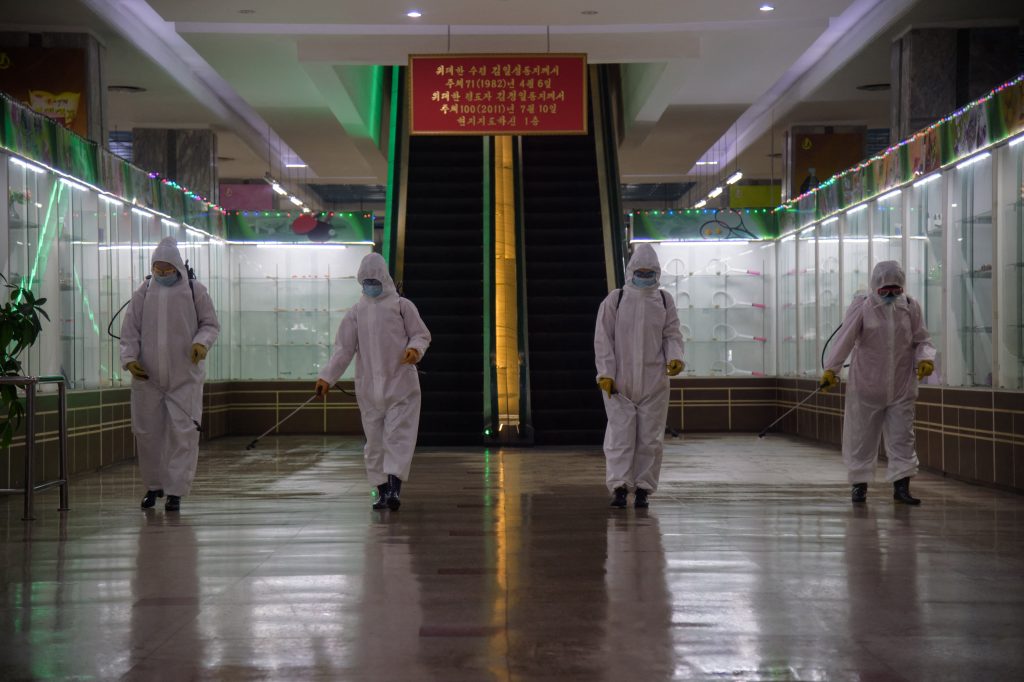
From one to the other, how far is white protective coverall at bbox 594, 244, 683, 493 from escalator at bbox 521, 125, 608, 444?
6561mm

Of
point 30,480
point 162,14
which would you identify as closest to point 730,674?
point 30,480

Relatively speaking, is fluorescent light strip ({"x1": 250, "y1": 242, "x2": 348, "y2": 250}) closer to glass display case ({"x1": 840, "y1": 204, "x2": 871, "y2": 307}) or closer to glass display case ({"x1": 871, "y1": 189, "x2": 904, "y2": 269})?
glass display case ({"x1": 840, "y1": 204, "x2": 871, "y2": 307})

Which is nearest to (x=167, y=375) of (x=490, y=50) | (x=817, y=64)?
(x=490, y=50)

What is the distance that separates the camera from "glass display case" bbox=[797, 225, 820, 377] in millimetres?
17531

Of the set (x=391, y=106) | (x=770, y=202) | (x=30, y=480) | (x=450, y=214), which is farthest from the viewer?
(x=770, y=202)

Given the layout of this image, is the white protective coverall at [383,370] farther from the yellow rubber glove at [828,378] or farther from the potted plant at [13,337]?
the yellow rubber glove at [828,378]

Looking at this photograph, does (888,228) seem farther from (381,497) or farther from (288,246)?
(288,246)

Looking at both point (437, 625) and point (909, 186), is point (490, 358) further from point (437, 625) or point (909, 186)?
point (437, 625)

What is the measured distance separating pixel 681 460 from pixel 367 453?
543 centimetres

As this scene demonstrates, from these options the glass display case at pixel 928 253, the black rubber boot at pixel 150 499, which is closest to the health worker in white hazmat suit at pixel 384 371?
the black rubber boot at pixel 150 499

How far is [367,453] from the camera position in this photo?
9.26 meters

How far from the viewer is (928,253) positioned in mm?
12836

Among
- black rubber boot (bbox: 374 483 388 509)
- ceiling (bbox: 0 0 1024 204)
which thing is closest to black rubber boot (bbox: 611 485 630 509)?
black rubber boot (bbox: 374 483 388 509)

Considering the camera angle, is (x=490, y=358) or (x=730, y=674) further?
(x=490, y=358)
